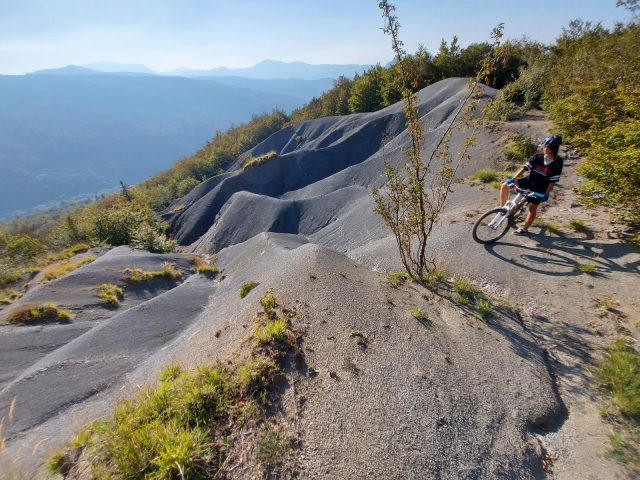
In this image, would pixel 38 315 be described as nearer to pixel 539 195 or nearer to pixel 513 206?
pixel 513 206

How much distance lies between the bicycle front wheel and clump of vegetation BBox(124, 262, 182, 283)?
46.9 ft

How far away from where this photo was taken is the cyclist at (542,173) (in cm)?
648

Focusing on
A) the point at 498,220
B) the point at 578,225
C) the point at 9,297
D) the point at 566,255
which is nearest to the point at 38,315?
the point at 9,297

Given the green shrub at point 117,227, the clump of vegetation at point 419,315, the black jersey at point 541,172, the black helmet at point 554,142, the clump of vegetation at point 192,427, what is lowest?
the green shrub at point 117,227

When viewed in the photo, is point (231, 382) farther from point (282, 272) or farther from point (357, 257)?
point (357, 257)

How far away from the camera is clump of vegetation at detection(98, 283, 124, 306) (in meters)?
12.7

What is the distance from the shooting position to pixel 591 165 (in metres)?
6.60

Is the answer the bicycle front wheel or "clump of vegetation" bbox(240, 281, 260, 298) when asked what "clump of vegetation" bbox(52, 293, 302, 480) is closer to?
"clump of vegetation" bbox(240, 281, 260, 298)

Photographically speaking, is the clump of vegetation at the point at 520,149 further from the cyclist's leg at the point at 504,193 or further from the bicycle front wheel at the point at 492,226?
the cyclist's leg at the point at 504,193

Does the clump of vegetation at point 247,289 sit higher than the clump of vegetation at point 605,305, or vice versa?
the clump of vegetation at point 605,305

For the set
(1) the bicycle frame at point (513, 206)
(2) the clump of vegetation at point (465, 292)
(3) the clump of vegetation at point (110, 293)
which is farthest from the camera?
(3) the clump of vegetation at point (110, 293)

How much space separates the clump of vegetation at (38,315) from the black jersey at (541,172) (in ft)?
49.1

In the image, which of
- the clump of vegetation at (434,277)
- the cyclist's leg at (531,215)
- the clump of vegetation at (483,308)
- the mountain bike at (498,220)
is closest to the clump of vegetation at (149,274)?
the clump of vegetation at (434,277)

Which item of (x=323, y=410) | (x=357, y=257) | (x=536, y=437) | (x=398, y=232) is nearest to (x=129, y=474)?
(x=323, y=410)
